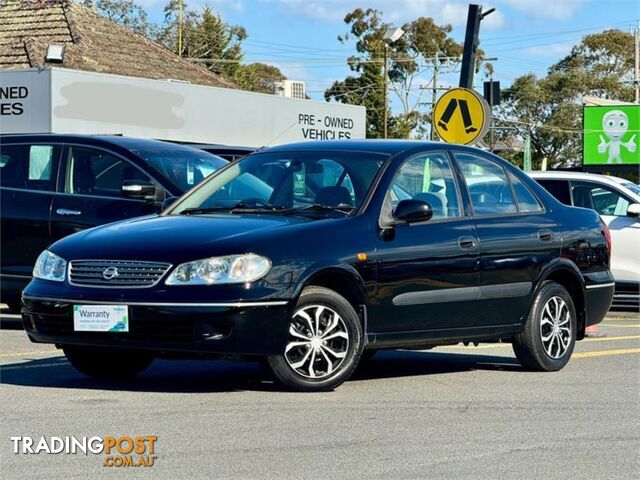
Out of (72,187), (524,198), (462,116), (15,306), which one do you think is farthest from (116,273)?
(462,116)

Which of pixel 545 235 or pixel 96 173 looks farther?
pixel 96 173

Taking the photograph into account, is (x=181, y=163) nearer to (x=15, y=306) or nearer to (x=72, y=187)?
(x=72, y=187)

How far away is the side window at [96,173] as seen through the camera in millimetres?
12812

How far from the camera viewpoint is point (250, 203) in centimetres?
948

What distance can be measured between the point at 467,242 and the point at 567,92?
7783 centimetres

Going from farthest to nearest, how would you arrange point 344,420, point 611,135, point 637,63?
1. point 637,63
2. point 611,135
3. point 344,420

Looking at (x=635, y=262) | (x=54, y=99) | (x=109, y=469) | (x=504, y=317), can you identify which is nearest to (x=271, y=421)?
(x=109, y=469)

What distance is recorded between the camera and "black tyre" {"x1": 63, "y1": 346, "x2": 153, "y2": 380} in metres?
9.30

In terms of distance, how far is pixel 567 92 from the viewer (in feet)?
281

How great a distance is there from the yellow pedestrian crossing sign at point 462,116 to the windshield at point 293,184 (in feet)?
28.4

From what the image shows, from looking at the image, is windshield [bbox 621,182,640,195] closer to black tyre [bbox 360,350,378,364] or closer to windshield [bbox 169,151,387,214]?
black tyre [bbox 360,350,378,364]

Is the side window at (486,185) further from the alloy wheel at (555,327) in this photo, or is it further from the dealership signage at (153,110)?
the dealership signage at (153,110)

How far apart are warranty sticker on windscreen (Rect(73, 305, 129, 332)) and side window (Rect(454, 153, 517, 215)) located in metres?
2.87

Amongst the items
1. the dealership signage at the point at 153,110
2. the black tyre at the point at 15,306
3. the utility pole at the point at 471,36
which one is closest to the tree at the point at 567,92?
the dealership signage at the point at 153,110
